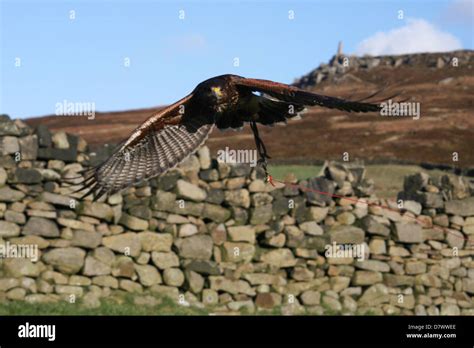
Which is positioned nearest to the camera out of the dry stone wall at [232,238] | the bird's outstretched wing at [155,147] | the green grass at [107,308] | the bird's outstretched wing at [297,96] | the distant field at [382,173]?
the bird's outstretched wing at [297,96]

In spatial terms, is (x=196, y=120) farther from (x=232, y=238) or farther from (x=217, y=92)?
(x=232, y=238)

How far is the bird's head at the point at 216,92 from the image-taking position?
313 inches

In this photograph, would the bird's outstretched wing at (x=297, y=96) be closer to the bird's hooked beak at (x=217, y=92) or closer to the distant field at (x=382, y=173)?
the bird's hooked beak at (x=217, y=92)

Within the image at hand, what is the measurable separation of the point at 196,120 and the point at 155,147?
0.57 m

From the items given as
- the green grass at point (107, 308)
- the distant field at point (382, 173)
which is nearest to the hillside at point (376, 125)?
the distant field at point (382, 173)

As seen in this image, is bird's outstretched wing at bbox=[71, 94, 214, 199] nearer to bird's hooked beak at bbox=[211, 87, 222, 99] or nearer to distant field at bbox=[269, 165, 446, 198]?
bird's hooked beak at bbox=[211, 87, 222, 99]

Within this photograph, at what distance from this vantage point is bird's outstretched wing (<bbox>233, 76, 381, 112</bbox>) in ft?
24.9

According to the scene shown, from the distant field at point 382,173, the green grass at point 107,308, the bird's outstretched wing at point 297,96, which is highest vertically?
A: the bird's outstretched wing at point 297,96

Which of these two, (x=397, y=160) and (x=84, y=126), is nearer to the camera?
(x=397, y=160)

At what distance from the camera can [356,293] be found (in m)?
15.5

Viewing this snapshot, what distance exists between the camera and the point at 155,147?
9.52 metres

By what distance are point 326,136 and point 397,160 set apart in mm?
8253
